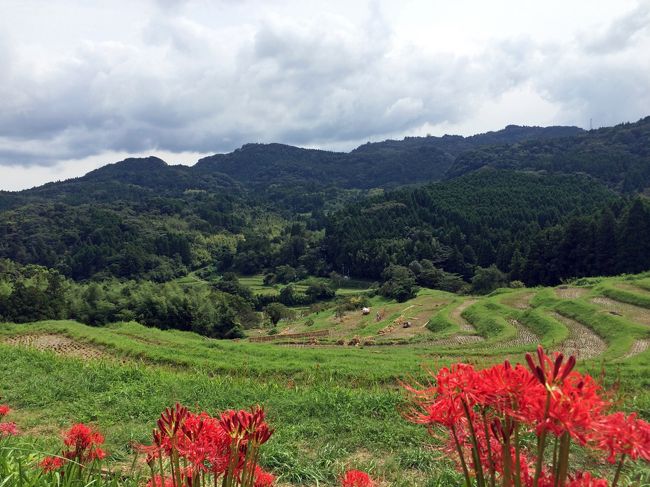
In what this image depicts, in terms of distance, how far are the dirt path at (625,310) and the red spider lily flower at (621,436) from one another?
111 feet

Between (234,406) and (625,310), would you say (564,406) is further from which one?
(625,310)

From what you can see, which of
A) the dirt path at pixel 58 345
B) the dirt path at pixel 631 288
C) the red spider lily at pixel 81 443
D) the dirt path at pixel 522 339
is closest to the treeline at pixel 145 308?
the dirt path at pixel 58 345

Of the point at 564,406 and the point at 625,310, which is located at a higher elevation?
the point at 564,406

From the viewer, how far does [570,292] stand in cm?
4306

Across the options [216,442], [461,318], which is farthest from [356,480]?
[461,318]

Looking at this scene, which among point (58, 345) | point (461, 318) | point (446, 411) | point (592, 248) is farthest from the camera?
point (592, 248)

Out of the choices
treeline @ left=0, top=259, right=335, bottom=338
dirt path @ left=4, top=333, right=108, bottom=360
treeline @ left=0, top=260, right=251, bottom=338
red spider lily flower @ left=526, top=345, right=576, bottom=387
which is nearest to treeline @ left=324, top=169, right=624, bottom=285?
treeline @ left=0, top=260, right=251, bottom=338

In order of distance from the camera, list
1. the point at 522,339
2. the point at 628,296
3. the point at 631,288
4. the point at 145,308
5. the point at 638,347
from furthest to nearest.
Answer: the point at 145,308
the point at 631,288
the point at 628,296
the point at 522,339
the point at 638,347

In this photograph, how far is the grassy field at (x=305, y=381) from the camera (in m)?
7.53

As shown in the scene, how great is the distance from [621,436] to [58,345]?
3029cm

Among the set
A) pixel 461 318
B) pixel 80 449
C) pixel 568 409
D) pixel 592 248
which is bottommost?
pixel 461 318

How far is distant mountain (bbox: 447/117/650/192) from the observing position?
140375 millimetres

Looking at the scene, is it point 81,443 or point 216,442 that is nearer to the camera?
point 216,442

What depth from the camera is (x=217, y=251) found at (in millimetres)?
138375
